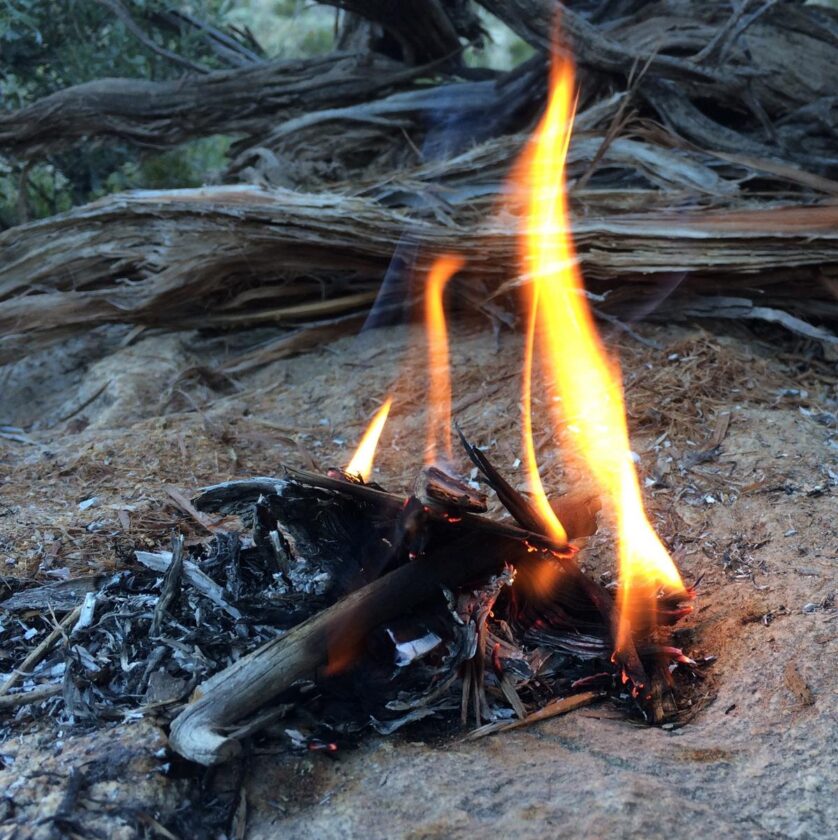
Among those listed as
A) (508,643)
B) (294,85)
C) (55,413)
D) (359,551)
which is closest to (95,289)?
(55,413)

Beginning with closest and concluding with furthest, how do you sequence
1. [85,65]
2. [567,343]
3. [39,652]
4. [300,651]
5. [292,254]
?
[300,651] → [39,652] → [567,343] → [292,254] → [85,65]

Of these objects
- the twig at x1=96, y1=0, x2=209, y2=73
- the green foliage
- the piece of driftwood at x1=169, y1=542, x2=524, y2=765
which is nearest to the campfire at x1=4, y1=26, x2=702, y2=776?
the piece of driftwood at x1=169, y1=542, x2=524, y2=765

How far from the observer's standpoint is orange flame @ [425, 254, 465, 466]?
3.79 meters

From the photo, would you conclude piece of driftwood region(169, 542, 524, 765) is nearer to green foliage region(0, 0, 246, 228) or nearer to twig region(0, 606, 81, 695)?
twig region(0, 606, 81, 695)

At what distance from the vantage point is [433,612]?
7.81 ft

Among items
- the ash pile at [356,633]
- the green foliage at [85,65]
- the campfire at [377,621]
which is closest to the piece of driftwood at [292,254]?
the green foliage at [85,65]

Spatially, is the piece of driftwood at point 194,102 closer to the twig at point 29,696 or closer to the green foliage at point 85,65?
the green foliage at point 85,65

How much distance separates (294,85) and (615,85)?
1.91 meters

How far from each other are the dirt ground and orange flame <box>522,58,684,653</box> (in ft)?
0.38

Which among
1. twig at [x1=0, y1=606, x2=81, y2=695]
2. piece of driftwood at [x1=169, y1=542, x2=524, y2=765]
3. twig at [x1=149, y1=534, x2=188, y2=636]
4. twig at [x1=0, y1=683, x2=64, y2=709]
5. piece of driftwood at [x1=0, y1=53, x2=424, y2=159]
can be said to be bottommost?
twig at [x1=0, y1=606, x2=81, y2=695]

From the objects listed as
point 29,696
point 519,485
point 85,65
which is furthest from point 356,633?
point 85,65

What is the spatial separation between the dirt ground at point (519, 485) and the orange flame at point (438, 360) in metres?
0.07

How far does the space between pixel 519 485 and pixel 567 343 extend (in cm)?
107

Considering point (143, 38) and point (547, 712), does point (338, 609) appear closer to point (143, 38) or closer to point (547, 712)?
point (547, 712)
